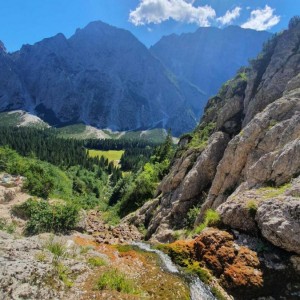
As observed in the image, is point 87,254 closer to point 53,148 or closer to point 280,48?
point 280,48

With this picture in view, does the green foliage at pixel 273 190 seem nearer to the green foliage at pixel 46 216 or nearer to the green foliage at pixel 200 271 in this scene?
the green foliage at pixel 200 271

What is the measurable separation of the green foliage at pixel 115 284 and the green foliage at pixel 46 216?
59.0 feet

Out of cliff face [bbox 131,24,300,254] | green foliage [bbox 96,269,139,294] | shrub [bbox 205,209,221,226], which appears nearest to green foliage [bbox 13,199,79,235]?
cliff face [bbox 131,24,300,254]

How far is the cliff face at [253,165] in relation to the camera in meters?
19.2

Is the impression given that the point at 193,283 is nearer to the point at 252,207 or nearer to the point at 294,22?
the point at 252,207

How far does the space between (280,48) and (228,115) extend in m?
20.8

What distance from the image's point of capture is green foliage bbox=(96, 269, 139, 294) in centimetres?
1523

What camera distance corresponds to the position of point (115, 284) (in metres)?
15.5

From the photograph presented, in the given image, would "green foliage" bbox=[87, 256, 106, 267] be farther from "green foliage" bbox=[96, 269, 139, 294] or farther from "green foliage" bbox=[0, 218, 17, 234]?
"green foliage" bbox=[0, 218, 17, 234]

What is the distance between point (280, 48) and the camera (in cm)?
5666

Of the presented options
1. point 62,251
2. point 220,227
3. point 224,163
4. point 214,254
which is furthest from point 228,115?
point 62,251

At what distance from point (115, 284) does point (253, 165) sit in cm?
1757

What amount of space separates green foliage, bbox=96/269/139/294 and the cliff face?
339 inches

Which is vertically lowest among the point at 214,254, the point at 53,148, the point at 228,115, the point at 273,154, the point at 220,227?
the point at 214,254
